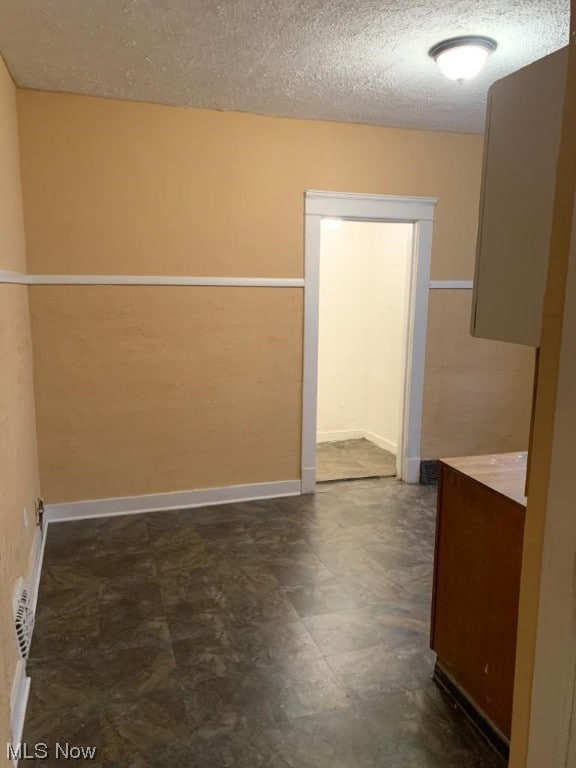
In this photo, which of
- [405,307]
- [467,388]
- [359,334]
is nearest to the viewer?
[405,307]

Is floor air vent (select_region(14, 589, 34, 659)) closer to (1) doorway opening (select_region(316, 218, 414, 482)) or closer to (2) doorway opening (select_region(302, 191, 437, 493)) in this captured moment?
(2) doorway opening (select_region(302, 191, 437, 493))

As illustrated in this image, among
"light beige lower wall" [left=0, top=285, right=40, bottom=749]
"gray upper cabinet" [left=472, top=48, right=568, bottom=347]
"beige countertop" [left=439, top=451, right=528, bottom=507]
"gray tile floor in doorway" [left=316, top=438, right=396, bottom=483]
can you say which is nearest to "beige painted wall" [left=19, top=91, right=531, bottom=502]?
"light beige lower wall" [left=0, top=285, right=40, bottom=749]

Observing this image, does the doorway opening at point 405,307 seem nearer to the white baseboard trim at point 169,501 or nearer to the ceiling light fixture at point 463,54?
the white baseboard trim at point 169,501

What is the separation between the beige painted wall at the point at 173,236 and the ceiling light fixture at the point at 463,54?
126cm

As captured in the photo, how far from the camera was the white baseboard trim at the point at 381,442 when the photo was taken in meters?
5.25

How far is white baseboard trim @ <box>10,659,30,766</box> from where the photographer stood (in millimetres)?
1794

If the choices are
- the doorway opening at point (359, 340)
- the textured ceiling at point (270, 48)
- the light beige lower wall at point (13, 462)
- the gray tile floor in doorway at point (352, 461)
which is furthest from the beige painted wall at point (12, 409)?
the doorway opening at point (359, 340)

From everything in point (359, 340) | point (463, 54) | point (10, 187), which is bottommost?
point (359, 340)

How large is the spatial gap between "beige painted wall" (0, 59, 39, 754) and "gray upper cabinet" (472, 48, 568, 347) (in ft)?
5.54

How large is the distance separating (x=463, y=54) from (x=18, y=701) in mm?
3271

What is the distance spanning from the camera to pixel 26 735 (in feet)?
6.14

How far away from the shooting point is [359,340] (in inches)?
222

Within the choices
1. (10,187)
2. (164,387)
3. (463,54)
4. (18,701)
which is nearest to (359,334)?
(164,387)

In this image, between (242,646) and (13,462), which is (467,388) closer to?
(242,646)
